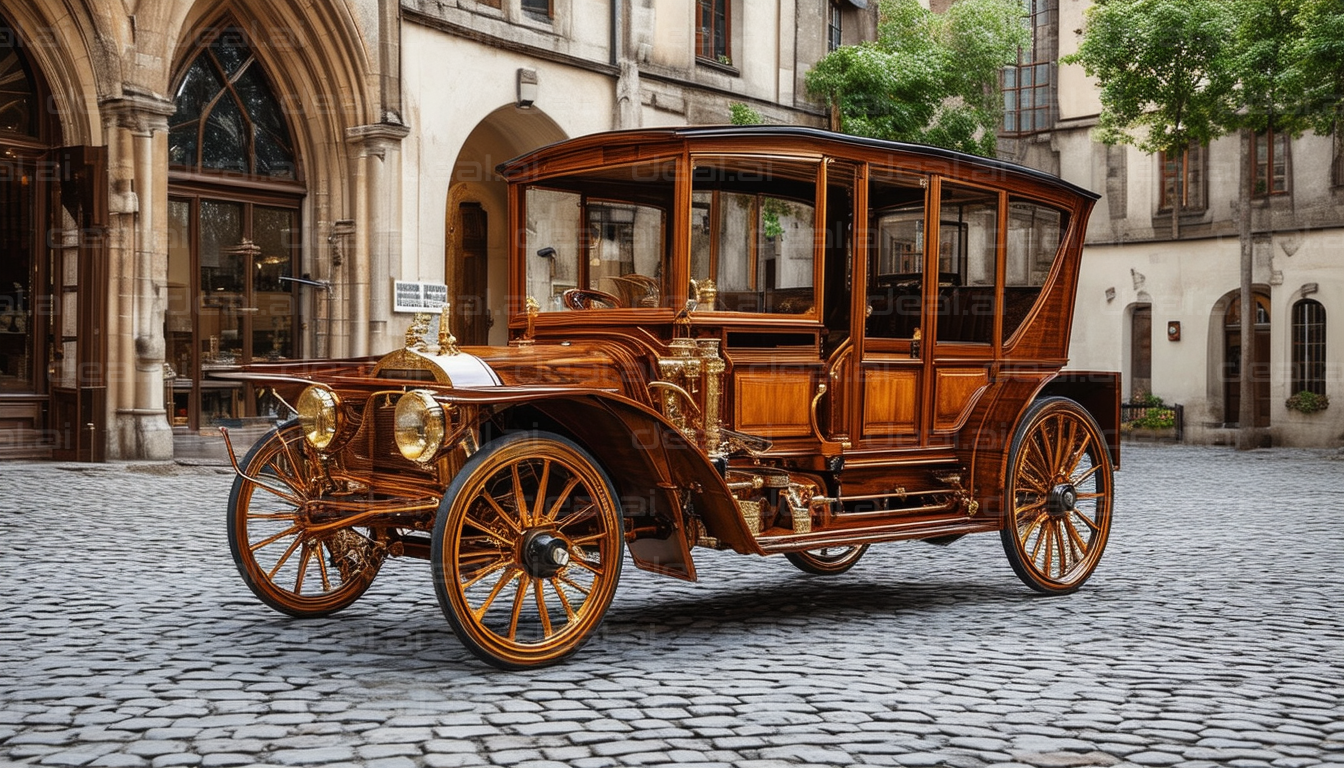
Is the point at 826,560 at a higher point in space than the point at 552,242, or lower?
lower

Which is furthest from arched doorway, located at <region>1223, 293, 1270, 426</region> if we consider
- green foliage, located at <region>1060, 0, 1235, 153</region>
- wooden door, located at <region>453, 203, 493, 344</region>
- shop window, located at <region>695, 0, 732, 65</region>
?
wooden door, located at <region>453, 203, 493, 344</region>

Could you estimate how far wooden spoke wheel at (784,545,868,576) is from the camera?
25.6 ft

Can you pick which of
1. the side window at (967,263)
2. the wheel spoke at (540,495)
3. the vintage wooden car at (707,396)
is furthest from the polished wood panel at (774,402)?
the wheel spoke at (540,495)

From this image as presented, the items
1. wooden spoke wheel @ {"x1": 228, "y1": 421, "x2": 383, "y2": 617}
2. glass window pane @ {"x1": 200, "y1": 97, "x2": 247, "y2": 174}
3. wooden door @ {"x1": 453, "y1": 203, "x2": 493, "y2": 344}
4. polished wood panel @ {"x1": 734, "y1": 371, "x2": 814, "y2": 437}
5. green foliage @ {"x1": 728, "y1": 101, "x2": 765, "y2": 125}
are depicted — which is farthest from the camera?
green foliage @ {"x1": 728, "y1": 101, "x2": 765, "y2": 125}

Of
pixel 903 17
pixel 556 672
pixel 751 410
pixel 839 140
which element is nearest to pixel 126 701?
pixel 556 672

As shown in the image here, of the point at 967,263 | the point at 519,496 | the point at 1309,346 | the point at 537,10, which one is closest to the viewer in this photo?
the point at 519,496

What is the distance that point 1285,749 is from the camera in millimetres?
4180

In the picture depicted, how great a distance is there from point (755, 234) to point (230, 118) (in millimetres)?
10749

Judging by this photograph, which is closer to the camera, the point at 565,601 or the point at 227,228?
the point at 565,601

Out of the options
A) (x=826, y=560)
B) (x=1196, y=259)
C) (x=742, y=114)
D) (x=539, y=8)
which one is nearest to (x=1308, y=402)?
(x=1196, y=259)

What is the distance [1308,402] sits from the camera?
25.3 metres

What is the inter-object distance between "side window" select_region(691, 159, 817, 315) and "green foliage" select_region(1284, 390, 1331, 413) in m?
21.7

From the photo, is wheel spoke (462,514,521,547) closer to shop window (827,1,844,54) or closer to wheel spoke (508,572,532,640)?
wheel spoke (508,572,532,640)

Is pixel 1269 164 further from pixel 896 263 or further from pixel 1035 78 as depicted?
pixel 896 263
